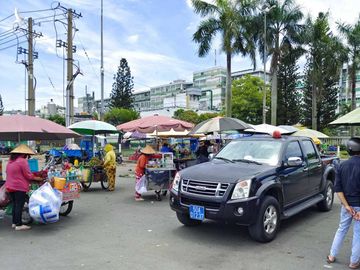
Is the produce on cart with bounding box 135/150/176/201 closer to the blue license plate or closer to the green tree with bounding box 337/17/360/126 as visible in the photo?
the blue license plate

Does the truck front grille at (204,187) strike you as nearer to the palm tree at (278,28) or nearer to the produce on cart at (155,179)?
the produce on cart at (155,179)

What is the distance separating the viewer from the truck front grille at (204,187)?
5980 millimetres

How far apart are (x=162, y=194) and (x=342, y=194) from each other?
22.4 feet

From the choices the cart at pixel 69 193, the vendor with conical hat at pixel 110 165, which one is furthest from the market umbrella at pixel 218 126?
the cart at pixel 69 193

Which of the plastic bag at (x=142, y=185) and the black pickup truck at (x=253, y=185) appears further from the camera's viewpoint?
the plastic bag at (x=142, y=185)

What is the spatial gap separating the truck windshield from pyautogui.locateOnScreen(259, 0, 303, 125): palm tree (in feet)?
67.7

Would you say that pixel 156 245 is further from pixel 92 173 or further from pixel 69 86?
pixel 69 86

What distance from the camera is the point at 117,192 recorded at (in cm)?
1195

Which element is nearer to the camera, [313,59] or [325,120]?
[313,59]

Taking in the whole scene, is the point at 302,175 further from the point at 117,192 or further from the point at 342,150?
the point at 342,150

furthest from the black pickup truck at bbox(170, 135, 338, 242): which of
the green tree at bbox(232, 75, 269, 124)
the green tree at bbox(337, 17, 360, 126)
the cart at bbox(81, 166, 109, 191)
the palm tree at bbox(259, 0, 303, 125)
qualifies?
the green tree at bbox(232, 75, 269, 124)

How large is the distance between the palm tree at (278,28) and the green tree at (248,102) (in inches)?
779

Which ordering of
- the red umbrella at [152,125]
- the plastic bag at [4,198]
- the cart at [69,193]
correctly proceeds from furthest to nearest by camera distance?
1. the red umbrella at [152,125]
2. the cart at [69,193]
3. the plastic bag at [4,198]

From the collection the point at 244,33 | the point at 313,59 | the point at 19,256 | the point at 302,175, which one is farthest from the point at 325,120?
the point at 19,256
